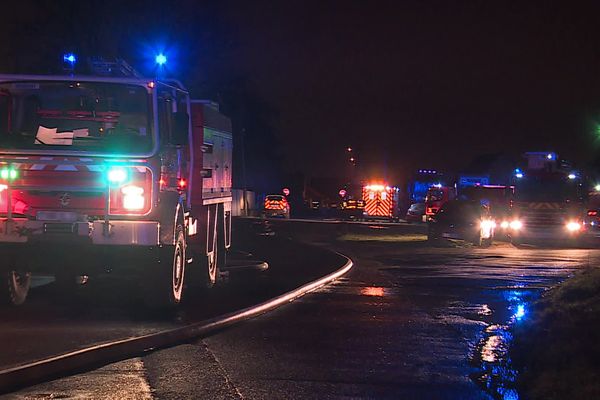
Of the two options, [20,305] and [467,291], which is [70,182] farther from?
[467,291]

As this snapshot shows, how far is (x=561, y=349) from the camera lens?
883cm

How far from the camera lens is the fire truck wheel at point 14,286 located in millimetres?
11906

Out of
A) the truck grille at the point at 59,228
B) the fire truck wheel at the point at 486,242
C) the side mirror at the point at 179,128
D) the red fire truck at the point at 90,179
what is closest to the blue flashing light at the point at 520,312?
the red fire truck at the point at 90,179

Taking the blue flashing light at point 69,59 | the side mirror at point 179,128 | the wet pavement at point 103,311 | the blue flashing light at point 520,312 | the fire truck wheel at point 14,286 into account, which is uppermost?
the blue flashing light at point 69,59

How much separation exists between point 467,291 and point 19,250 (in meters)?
8.91

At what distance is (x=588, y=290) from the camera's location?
12.9m

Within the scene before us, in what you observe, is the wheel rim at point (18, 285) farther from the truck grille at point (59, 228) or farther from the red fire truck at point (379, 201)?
the red fire truck at point (379, 201)

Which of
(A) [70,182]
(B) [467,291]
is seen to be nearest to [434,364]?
(A) [70,182]

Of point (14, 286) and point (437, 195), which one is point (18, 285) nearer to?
point (14, 286)

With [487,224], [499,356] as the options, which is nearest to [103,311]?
[499,356]

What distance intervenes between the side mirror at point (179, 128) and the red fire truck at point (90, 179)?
0.01 meters

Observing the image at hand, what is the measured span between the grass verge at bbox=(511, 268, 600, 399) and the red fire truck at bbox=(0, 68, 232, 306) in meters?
5.01

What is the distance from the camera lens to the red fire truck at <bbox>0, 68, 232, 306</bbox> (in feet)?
36.4

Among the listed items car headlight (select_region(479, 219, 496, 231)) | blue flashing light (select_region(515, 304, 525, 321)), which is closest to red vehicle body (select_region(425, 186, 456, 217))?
car headlight (select_region(479, 219, 496, 231))
